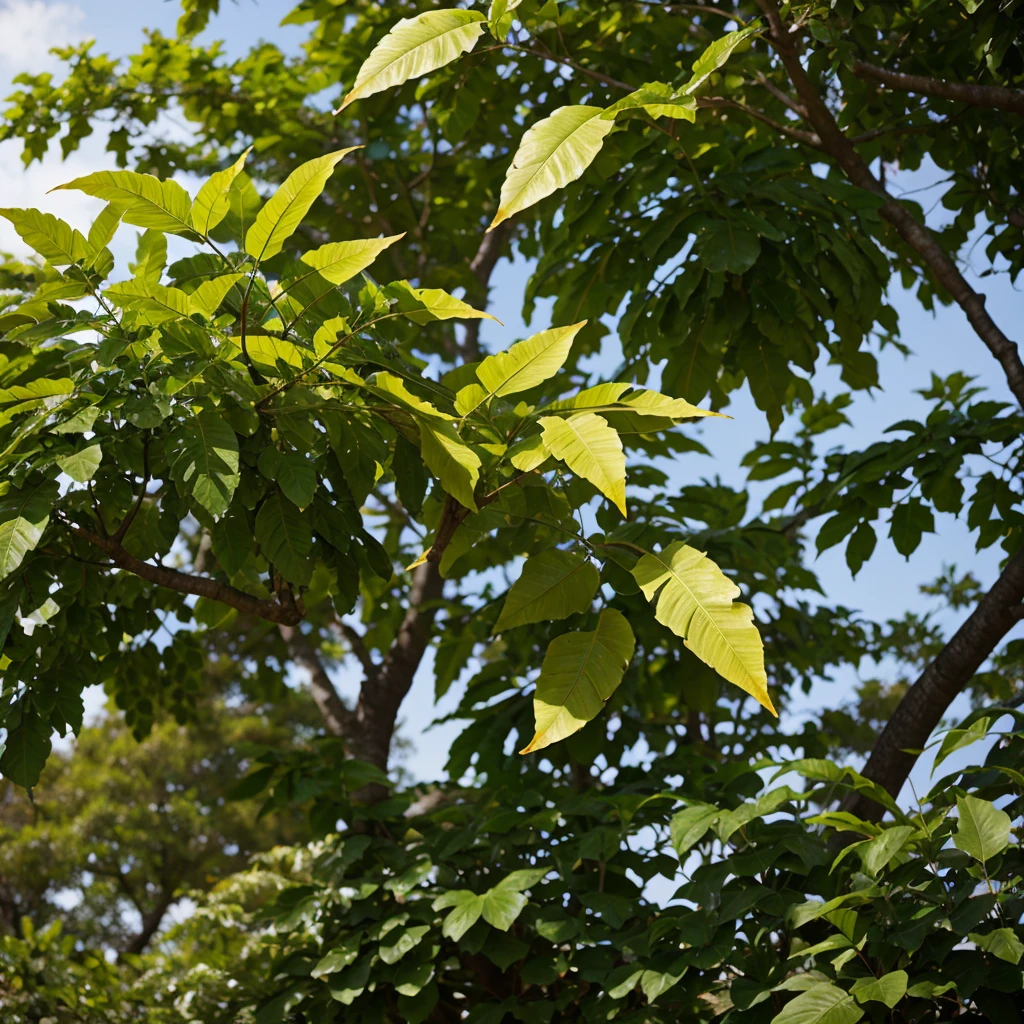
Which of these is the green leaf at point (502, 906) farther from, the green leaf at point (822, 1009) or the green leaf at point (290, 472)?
the green leaf at point (290, 472)

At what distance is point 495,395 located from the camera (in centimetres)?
179

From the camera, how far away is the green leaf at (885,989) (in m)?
1.93

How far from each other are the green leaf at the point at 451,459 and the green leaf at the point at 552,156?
1.13ft

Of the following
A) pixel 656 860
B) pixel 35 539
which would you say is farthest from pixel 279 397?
pixel 656 860

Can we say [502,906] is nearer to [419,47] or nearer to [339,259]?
[339,259]

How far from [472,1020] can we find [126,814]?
334 inches

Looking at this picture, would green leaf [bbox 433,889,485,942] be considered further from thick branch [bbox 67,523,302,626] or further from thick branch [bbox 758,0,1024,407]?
thick branch [bbox 758,0,1024,407]

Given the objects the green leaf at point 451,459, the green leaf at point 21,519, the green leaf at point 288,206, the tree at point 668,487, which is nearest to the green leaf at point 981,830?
the tree at point 668,487

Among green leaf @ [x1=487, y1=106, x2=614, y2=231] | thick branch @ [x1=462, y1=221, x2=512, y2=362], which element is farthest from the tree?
thick branch @ [x1=462, y1=221, x2=512, y2=362]

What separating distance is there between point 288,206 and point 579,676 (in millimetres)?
881

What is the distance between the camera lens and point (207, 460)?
172cm

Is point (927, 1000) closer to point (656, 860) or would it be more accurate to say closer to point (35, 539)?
point (656, 860)

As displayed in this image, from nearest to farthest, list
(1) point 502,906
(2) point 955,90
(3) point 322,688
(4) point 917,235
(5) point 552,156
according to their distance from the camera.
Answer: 1. (5) point 552,156
2. (1) point 502,906
3. (2) point 955,90
4. (4) point 917,235
5. (3) point 322,688

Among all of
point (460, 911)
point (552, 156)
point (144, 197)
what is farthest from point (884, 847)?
point (144, 197)
